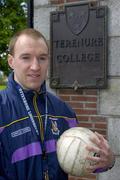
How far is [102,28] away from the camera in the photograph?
5.22m

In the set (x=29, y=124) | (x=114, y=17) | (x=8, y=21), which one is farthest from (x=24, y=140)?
(x=8, y=21)

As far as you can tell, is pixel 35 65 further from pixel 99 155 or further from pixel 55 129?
pixel 99 155

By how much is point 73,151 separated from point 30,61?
2.28 feet

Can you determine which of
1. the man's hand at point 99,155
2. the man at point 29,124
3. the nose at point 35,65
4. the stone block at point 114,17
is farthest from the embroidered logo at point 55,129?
the stone block at point 114,17

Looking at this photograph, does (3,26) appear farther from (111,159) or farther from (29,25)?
(111,159)

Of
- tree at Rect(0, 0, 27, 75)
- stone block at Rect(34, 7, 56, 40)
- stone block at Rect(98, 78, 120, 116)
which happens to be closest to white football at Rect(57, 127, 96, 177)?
stone block at Rect(98, 78, 120, 116)

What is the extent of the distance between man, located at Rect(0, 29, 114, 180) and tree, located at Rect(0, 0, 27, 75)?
32.2m

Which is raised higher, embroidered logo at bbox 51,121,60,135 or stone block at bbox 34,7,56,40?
stone block at bbox 34,7,56,40

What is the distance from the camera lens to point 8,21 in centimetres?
3681

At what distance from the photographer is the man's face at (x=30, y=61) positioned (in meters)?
3.24

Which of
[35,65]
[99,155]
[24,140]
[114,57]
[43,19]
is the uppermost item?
[43,19]

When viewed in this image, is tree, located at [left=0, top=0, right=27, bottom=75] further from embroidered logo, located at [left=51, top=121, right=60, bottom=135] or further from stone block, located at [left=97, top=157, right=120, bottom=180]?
embroidered logo, located at [left=51, top=121, right=60, bottom=135]

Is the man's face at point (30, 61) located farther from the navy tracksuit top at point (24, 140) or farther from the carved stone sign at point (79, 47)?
the carved stone sign at point (79, 47)

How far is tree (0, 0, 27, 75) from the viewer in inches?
1412
